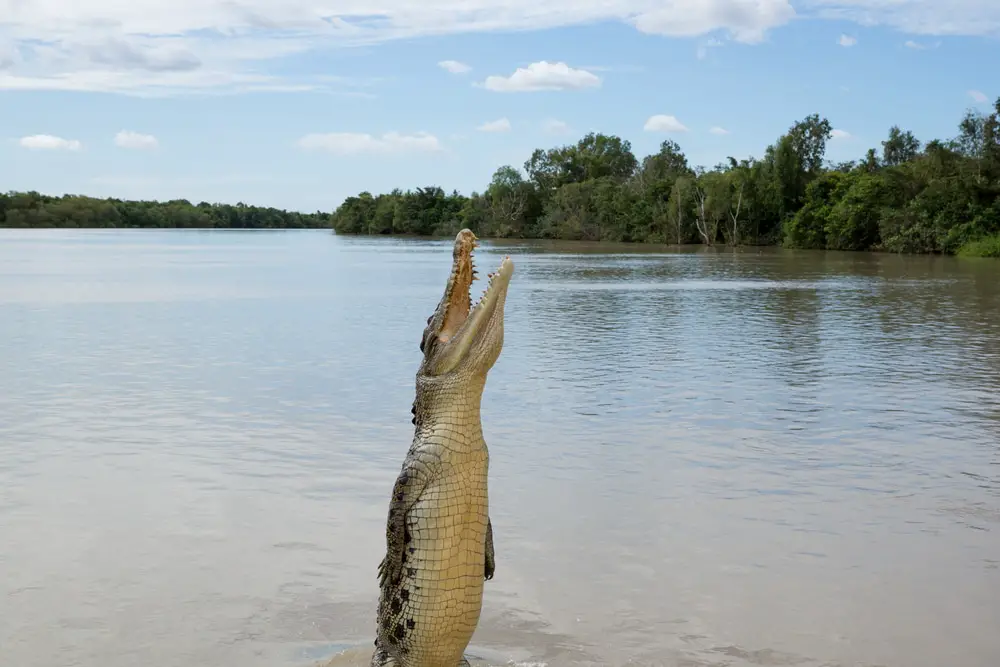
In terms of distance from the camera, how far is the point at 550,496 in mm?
7902

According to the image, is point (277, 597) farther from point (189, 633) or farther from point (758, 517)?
point (758, 517)

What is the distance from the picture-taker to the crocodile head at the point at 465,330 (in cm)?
375

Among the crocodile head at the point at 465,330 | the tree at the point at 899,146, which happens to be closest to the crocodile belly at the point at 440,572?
the crocodile head at the point at 465,330

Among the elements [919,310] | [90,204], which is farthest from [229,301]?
[90,204]

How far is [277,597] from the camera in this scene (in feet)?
19.4

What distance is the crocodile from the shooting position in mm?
3572

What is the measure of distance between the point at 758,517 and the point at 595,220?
83057 millimetres

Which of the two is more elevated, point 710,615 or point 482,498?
point 482,498

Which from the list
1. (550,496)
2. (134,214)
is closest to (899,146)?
(550,496)

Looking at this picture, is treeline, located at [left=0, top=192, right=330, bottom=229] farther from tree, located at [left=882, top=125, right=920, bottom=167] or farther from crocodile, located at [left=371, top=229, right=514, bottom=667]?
crocodile, located at [left=371, top=229, right=514, bottom=667]

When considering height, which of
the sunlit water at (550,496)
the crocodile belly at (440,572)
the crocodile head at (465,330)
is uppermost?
the crocodile head at (465,330)

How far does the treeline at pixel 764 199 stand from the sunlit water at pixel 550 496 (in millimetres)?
35568

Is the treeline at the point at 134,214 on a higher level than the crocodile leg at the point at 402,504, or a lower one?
higher

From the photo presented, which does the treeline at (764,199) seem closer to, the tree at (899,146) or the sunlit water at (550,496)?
the tree at (899,146)
